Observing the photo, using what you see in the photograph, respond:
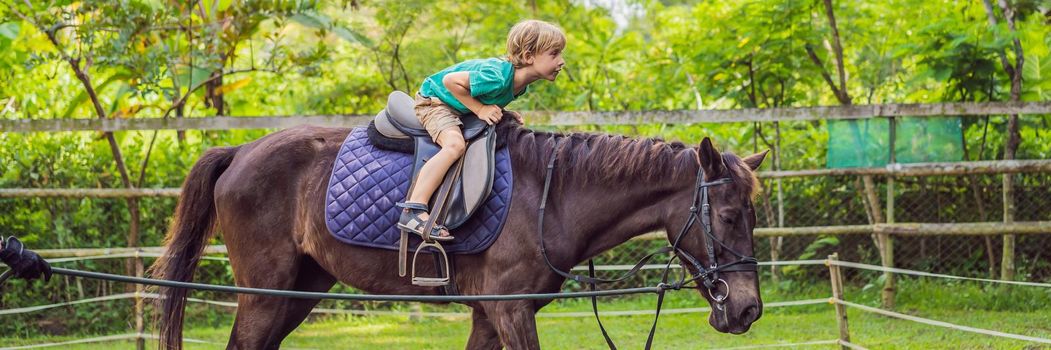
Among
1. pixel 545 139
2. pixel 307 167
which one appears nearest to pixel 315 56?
pixel 307 167

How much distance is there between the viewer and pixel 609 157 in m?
3.98

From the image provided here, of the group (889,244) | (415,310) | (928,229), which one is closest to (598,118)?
(415,310)

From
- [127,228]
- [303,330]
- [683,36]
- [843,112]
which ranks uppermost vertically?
[683,36]

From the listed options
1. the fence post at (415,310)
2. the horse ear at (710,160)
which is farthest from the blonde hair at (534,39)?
the fence post at (415,310)

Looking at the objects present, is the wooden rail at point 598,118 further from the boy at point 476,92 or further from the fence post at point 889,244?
the boy at point 476,92

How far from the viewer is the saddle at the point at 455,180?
3.90 meters

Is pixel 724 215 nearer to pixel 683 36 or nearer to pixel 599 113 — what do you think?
pixel 599 113

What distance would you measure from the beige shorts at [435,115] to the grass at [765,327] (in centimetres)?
321

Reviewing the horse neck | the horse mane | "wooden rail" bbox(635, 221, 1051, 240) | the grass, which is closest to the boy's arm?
the horse mane

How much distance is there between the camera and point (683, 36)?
9.02 metres

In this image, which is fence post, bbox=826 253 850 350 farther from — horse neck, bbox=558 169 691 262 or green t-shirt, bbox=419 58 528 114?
green t-shirt, bbox=419 58 528 114

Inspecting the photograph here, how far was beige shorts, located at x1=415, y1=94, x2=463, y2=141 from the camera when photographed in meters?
4.01

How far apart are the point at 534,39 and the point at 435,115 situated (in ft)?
1.68

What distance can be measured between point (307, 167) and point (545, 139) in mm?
1092
